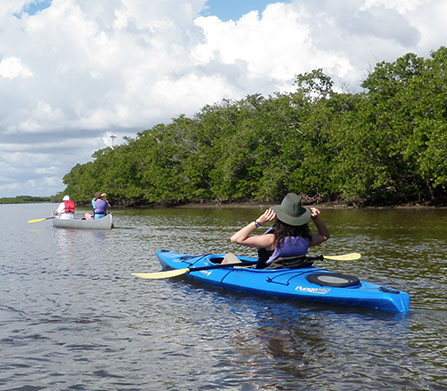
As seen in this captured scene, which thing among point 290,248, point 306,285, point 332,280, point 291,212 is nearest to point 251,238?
point 290,248

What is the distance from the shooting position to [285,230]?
794cm

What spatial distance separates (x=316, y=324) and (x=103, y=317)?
10.6 ft

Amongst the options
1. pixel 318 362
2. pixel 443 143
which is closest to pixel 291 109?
pixel 443 143

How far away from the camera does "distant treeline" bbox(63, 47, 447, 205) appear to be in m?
33.7

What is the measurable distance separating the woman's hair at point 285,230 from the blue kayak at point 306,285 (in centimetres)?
63

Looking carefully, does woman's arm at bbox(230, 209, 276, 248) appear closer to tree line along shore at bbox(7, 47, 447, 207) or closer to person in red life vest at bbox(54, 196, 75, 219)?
person in red life vest at bbox(54, 196, 75, 219)

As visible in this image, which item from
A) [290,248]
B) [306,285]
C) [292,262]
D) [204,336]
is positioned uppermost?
[290,248]

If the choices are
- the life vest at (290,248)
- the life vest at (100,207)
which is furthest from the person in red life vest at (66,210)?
the life vest at (290,248)

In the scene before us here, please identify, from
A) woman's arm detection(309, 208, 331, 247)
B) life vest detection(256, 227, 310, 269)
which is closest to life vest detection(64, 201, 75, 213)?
life vest detection(256, 227, 310, 269)

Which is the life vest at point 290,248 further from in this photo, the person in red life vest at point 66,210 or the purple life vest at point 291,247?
the person in red life vest at point 66,210

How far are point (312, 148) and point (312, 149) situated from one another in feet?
0.72

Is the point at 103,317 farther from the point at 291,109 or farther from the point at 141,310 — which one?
the point at 291,109

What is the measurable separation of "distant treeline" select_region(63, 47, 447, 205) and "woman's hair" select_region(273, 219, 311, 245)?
2406 centimetres

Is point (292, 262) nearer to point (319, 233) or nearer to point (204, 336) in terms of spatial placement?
point (319, 233)
